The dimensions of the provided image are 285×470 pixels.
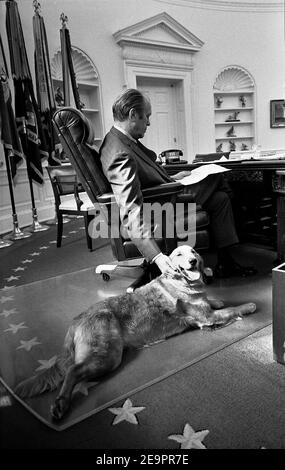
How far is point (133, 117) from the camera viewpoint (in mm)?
1820

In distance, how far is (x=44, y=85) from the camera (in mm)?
4496

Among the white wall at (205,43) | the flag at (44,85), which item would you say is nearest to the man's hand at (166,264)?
the flag at (44,85)

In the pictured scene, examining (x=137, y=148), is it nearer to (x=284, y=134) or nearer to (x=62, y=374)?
(x=62, y=374)

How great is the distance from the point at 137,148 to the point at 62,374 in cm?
113

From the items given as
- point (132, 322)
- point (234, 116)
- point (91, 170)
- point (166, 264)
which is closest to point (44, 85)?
point (91, 170)

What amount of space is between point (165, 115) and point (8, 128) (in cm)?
344

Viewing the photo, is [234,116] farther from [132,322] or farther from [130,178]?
[132,322]

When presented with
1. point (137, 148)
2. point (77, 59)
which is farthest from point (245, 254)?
point (77, 59)

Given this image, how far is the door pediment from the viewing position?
571 centimetres

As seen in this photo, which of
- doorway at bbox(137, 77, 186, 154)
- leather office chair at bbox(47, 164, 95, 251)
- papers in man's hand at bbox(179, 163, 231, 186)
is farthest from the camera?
doorway at bbox(137, 77, 186, 154)

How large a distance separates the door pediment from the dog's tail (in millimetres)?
5538

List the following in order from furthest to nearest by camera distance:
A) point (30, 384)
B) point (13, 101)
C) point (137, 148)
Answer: point (13, 101) → point (137, 148) → point (30, 384)

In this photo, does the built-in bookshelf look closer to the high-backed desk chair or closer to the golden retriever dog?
the high-backed desk chair

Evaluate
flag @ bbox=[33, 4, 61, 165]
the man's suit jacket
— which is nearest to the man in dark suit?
the man's suit jacket
